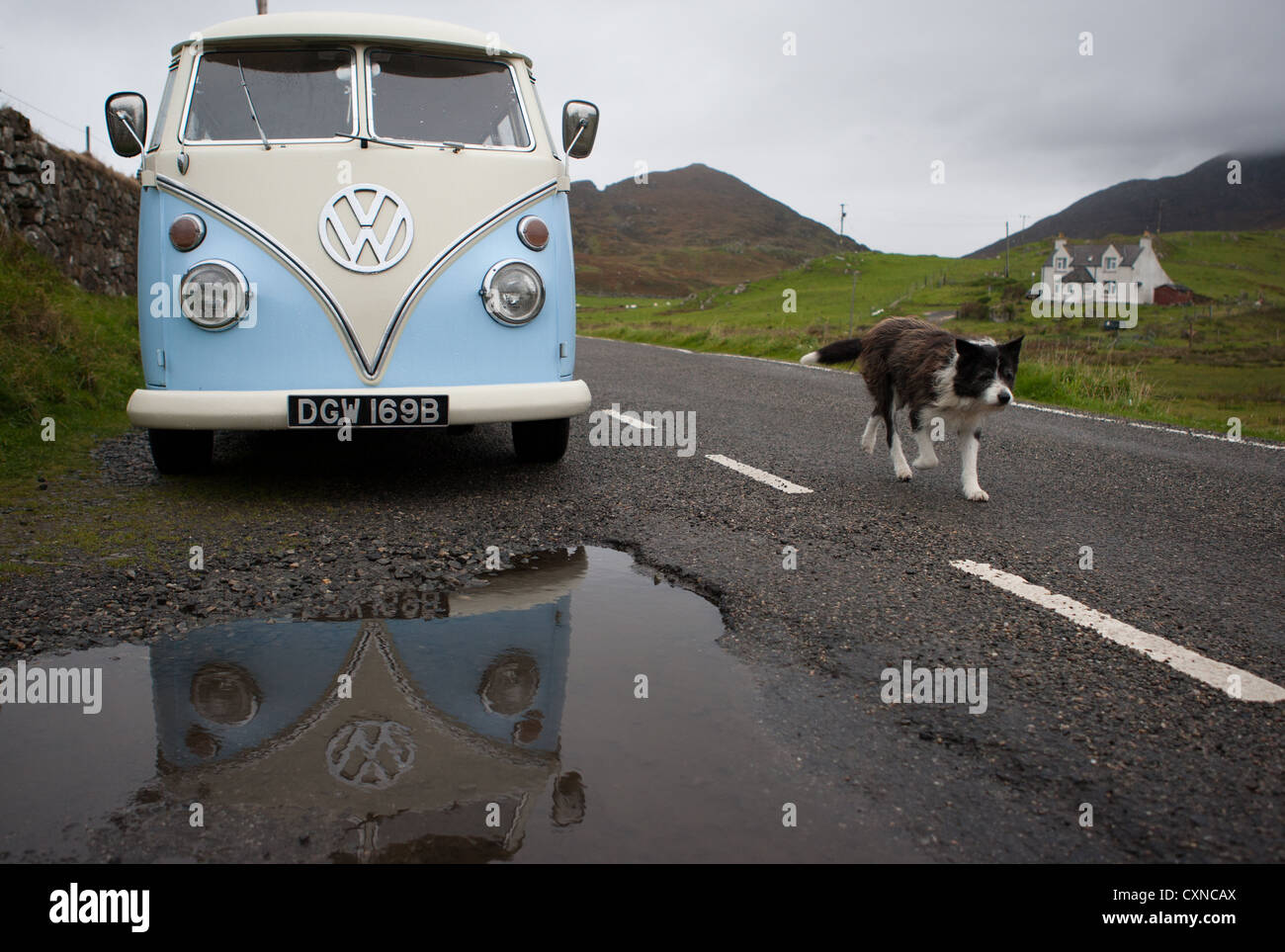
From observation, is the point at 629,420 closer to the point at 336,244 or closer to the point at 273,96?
the point at 336,244

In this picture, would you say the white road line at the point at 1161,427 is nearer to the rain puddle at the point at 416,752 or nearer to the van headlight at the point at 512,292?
the van headlight at the point at 512,292

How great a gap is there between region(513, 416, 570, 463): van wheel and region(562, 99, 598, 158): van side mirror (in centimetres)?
159

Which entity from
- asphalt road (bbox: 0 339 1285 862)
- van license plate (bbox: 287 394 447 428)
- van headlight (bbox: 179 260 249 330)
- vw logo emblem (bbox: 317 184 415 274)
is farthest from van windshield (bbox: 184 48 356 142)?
asphalt road (bbox: 0 339 1285 862)

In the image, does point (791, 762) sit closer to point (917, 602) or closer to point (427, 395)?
point (917, 602)

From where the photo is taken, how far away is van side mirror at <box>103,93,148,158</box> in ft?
16.8

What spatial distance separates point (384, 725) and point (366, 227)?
10.3 feet

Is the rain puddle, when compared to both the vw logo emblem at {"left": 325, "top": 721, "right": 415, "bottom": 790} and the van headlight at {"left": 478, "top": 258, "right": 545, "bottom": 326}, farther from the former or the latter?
the van headlight at {"left": 478, "top": 258, "right": 545, "bottom": 326}

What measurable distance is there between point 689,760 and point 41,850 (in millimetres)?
1347

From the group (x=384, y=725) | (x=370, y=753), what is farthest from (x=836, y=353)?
(x=370, y=753)

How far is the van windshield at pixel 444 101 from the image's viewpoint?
530 cm

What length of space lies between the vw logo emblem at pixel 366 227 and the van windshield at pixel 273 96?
0.48 metres

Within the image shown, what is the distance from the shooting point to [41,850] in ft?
6.26

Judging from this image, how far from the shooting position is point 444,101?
5.49 meters
